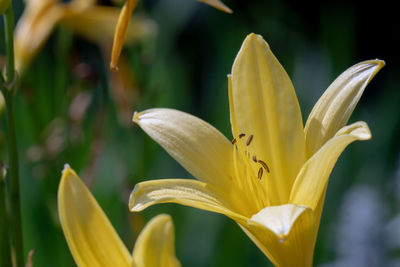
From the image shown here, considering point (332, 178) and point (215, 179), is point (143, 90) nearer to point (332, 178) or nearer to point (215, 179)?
point (215, 179)

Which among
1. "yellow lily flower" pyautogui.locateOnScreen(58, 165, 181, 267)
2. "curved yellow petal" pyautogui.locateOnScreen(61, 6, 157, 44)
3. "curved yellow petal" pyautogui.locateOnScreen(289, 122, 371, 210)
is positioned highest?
"curved yellow petal" pyautogui.locateOnScreen(61, 6, 157, 44)

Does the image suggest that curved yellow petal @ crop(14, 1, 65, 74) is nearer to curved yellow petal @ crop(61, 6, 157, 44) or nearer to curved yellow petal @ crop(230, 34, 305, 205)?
curved yellow petal @ crop(61, 6, 157, 44)

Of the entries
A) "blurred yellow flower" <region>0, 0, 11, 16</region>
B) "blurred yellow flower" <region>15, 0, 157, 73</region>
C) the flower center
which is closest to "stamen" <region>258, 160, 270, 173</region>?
the flower center

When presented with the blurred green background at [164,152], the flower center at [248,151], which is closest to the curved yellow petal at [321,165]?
the flower center at [248,151]

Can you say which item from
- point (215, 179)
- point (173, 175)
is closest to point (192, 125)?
point (215, 179)

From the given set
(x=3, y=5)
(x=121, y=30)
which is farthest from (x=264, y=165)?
(x=3, y=5)
